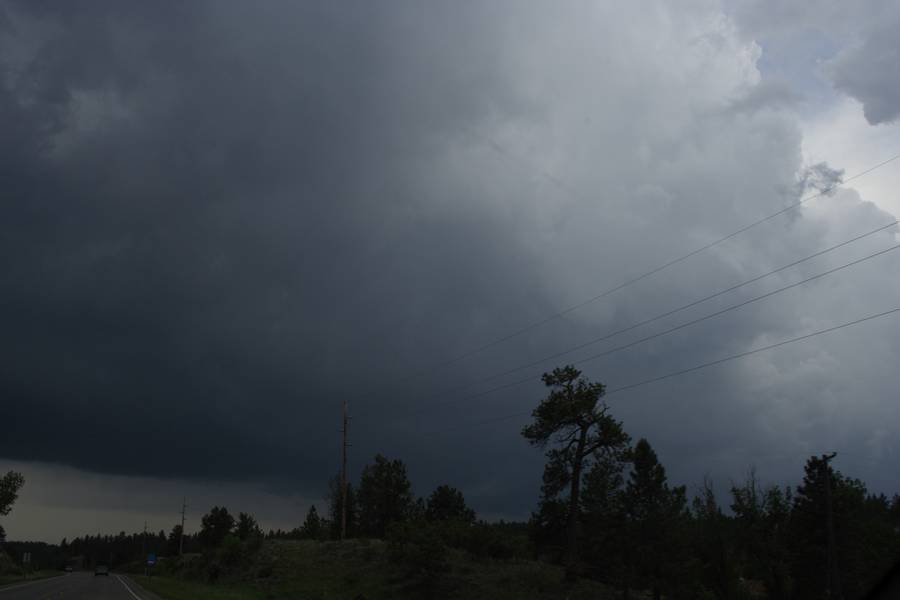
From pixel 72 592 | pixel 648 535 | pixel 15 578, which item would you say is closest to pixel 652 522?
pixel 648 535

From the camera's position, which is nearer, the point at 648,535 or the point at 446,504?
the point at 648,535

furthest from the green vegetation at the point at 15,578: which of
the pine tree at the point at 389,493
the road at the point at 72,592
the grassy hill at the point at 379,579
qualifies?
the pine tree at the point at 389,493

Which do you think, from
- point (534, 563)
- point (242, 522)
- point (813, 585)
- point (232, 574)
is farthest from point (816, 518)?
point (242, 522)

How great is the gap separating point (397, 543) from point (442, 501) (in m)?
54.9

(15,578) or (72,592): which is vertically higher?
(15,578)

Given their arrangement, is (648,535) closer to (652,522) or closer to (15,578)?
(652,522)

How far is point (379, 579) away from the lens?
6231cm

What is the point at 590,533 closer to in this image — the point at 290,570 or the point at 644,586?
the point at 644,586

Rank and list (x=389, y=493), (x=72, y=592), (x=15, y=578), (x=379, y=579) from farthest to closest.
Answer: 1. (x=389, y=493)
2. (x=15, y=578)
3. (x=379, y=579)
4. (x=72, y=592)

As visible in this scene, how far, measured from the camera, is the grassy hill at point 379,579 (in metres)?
56.0

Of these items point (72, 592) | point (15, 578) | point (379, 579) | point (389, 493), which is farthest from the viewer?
point (389, 493)

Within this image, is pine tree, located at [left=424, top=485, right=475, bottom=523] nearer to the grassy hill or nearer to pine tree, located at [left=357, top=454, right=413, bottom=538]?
pine tree, located at [left=357, top=454, right=413, bottom=538]

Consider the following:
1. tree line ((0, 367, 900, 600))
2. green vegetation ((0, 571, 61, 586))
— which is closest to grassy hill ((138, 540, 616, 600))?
tree line ((0, 367, 900, 600))

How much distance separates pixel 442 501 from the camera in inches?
4466
